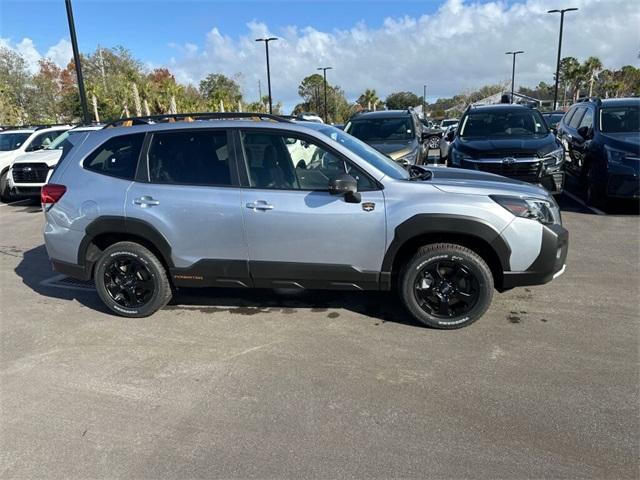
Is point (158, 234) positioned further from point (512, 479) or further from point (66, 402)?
point (512, 479)

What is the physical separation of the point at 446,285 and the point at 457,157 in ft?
16.0

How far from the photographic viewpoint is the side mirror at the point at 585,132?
8547mm

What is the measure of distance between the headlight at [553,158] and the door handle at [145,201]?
6255mm

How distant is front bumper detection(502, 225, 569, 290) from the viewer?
386 centimetres

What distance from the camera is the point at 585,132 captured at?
8695mm

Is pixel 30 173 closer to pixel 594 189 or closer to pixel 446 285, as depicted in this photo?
pixel 446 285

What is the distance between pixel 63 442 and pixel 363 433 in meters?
1.75

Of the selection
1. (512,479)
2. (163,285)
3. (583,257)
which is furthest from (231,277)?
(583,257)

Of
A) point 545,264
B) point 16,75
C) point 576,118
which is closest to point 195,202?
point 545,264

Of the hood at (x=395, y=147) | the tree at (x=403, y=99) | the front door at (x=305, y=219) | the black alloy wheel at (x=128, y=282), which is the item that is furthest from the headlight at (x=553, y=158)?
the tree at (x=403, y=99)

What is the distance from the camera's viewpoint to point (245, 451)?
2668 mm

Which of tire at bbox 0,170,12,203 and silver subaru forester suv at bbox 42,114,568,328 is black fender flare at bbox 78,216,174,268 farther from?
tire at bbox 0,170,12,203

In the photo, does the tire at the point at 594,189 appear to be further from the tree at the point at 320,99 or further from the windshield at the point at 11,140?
the tree at the point at 320,99

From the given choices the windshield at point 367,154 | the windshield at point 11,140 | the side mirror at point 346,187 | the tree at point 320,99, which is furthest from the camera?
the tree at point 320,99
